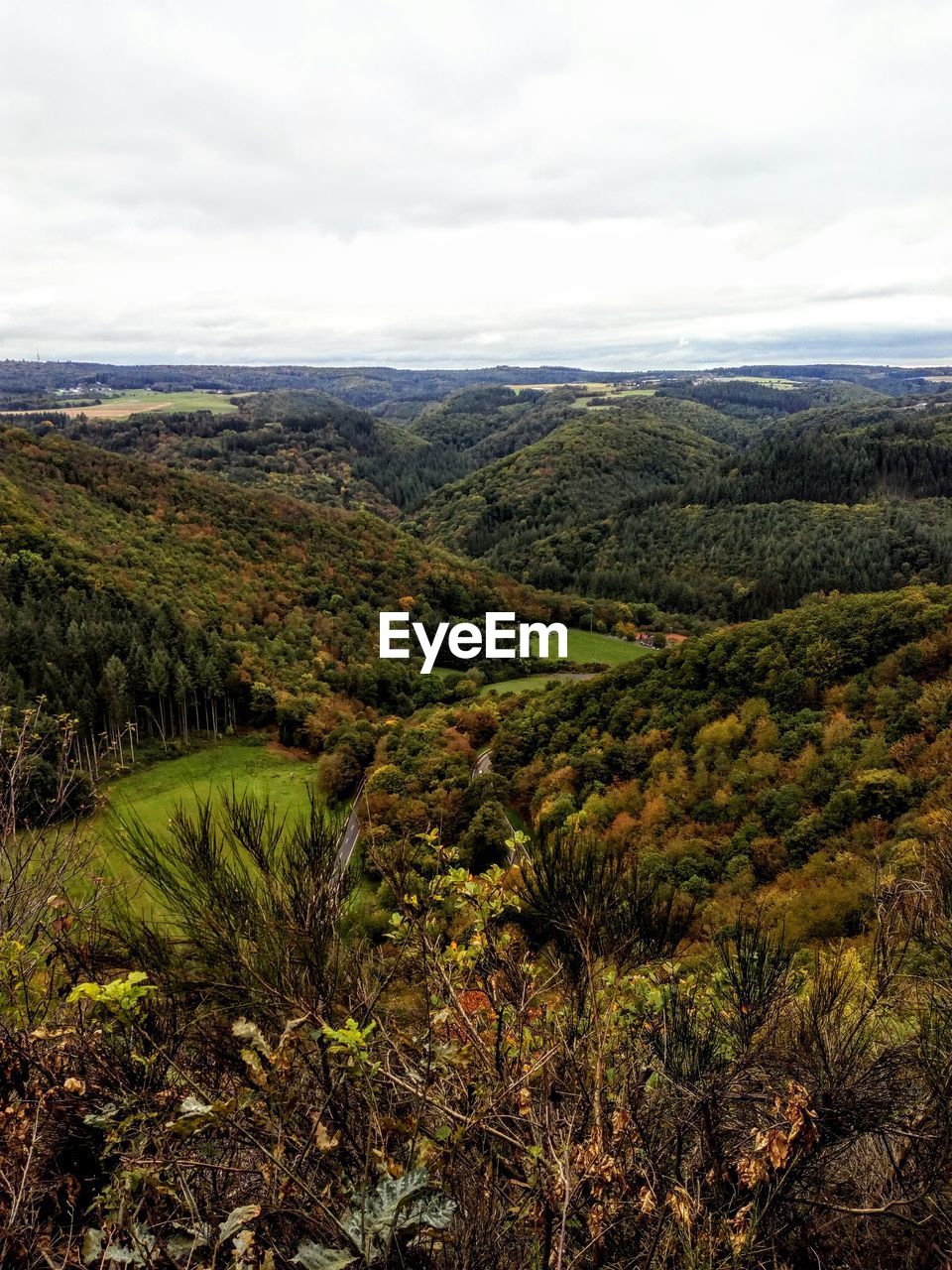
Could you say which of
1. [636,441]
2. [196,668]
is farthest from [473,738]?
[636,441]

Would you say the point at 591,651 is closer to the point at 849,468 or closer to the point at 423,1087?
the point at 423,1087

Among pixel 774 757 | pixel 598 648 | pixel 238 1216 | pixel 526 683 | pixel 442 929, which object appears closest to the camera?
pixel 238 1216

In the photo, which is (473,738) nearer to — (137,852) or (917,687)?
(917,687)

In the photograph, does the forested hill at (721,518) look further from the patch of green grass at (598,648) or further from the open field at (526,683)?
the open field at (526,683)

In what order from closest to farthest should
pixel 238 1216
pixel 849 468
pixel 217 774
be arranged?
pixel 238 1216, pixel 217 774, pixel 849 468

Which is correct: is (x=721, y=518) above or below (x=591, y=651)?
above

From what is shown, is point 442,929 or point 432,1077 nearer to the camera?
point 432,1077

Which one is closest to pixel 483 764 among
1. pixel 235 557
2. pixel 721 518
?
pixel 235 557

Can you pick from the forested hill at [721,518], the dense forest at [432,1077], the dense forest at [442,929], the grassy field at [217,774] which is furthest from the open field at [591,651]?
the dense forest at [432,1077]
